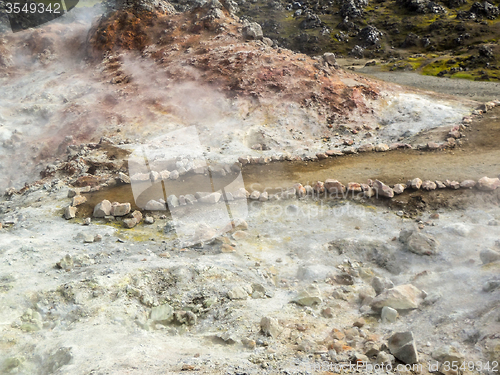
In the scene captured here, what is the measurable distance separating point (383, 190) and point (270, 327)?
7.50 meters

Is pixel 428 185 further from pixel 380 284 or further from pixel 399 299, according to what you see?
pixel 399 299

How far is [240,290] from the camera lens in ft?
26.7

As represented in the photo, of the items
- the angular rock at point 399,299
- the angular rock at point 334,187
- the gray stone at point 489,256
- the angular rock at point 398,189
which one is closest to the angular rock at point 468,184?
the angular rock at point 398,189

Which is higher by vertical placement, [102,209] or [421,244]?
[102,209]

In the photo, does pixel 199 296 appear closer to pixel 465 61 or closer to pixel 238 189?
pixel 238 189

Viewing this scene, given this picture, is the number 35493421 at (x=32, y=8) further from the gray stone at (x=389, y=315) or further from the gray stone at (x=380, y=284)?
the gray stone at (x=389, y=315)

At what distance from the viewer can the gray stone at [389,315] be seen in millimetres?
7043

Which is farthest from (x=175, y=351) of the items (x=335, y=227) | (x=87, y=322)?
(x=335, y=227)

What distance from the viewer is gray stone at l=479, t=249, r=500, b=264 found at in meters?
8.43

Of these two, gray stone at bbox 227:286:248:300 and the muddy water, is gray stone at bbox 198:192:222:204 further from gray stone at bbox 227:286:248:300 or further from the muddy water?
gray stone at bbox 227:286:248:300

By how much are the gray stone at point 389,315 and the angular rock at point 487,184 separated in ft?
23.6

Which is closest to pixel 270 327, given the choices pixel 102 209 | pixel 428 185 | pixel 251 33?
pixel 102 209

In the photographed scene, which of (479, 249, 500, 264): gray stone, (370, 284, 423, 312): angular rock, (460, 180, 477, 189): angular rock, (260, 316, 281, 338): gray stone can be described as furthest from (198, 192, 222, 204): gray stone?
(460, 180, 477, 189): angular rock

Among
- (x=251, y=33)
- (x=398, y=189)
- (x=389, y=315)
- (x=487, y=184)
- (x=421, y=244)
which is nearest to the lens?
(x=389, y=315)
